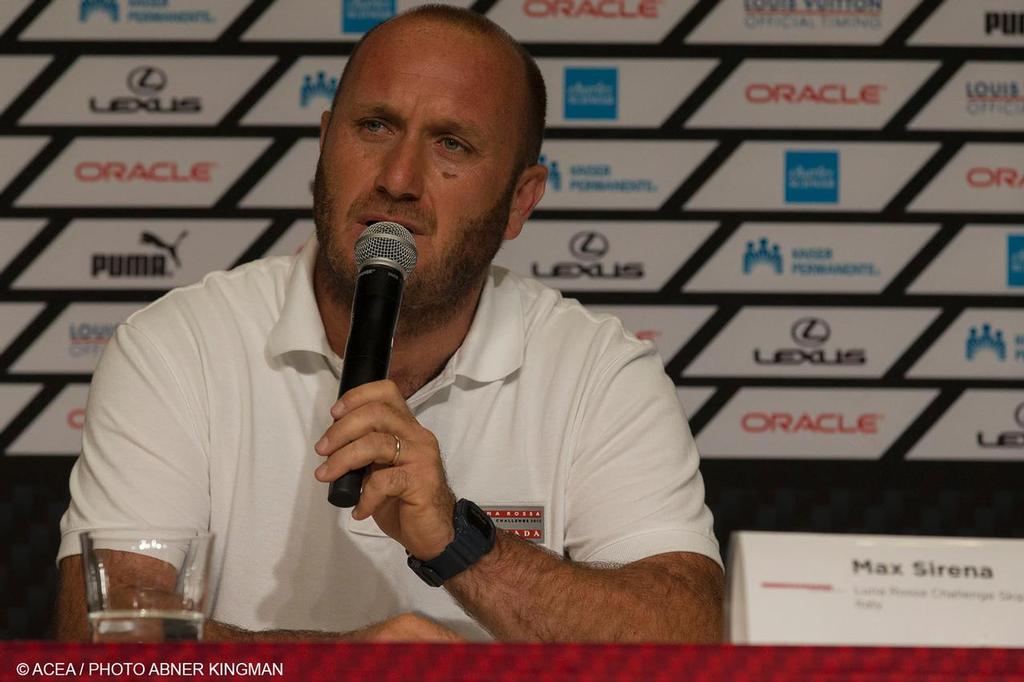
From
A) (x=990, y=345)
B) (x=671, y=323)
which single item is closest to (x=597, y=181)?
(x=671, y=323)

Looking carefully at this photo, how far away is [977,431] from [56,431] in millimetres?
2279

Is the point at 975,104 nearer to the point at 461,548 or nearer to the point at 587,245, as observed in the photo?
the point at 587,245

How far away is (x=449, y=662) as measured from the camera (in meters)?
0.64

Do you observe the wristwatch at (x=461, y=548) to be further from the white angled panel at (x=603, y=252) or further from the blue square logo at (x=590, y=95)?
the blue square logo at (x=590, y=95)

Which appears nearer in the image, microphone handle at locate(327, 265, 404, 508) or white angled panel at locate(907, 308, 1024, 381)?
microphone handle at locate(327, 265, 404, 508)

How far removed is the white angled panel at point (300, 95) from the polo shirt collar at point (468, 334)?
5.54 feet

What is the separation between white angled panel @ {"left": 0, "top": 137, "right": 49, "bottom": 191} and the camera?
3383mm

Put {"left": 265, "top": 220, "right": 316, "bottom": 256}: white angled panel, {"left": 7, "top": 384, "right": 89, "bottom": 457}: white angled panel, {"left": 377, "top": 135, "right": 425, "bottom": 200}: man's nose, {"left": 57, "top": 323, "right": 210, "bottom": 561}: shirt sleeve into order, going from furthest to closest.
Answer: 1. {"left": 265, "top": 220, "right": 316, "bottom": 256}: white angled panel
2. {"left": 7, "top": 384, "right": 89, "bottom": 457}: white angled panel
3. {"left": 377, "top": 135, "right": 425, "bottom": 200}: man's nose
4. {"left": 57, "top": 323, "right": 210, "bottom": 561}: shirt sleeve

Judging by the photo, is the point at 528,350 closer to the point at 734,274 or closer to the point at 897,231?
the point at 734,274

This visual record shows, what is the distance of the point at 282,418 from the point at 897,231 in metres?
2.15

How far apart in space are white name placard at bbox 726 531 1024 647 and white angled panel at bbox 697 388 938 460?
247 centimetres

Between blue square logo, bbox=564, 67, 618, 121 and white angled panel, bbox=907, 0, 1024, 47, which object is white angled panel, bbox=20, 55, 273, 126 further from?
white angled panel, bbox=907, 0, 1024, 47

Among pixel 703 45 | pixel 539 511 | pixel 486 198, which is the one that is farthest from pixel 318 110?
pixel 539 511

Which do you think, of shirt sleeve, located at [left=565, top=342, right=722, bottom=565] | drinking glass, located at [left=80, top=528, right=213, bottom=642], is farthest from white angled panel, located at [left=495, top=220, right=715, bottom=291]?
drinking glass, located at [left=80, top=528, right=213, bottom=642]
